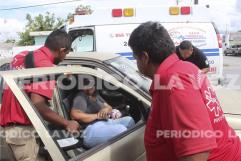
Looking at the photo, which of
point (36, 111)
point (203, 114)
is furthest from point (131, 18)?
point (203, 114)

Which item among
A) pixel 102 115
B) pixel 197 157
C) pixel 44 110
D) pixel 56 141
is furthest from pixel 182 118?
pixel 102 115

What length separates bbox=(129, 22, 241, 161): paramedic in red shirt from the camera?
1.89m

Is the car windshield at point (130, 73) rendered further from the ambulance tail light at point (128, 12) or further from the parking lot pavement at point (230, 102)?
the ambulance tail light at point (128, 12)

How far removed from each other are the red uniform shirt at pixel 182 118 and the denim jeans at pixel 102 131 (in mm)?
780

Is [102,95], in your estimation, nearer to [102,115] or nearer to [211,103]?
[102,115]

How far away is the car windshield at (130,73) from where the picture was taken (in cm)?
375

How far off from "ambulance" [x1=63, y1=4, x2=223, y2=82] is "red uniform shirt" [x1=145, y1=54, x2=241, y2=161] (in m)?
6.64

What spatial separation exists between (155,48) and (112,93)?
2.01 metres

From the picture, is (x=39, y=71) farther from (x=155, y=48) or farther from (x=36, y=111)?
(x=155, y=48)

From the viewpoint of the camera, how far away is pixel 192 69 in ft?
6.83

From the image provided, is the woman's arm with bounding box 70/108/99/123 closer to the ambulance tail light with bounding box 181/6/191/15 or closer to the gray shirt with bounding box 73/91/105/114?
the gray shirt with bounding box 73/91/105/114

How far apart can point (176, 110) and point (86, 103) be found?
2.16 metres

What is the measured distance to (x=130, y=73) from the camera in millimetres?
3951

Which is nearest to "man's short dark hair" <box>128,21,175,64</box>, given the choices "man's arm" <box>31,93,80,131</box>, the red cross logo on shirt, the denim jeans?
the red cross logo on shirt
